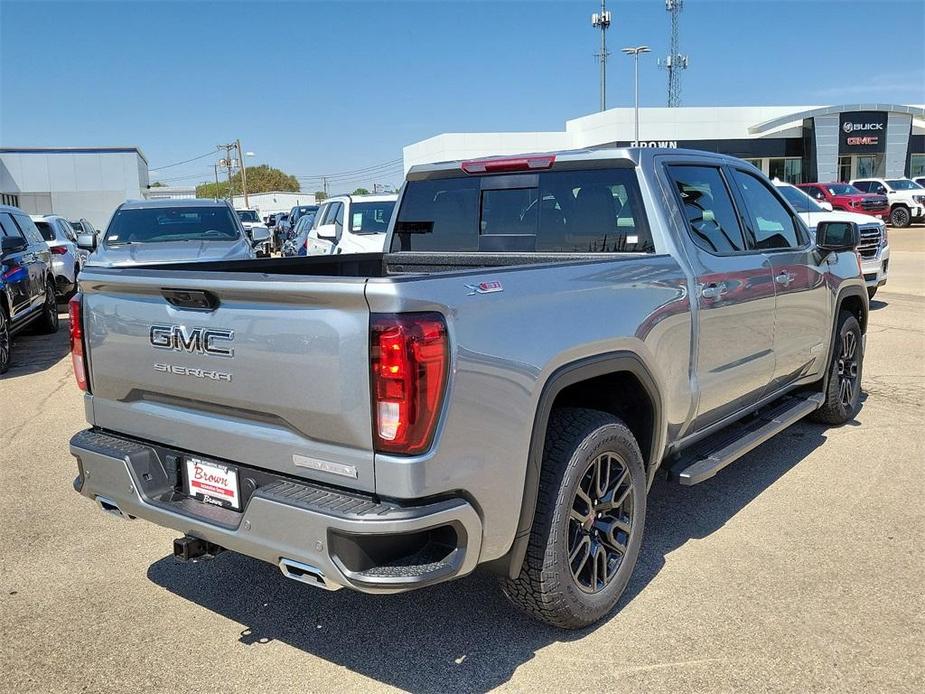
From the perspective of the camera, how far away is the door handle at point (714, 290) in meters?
4.07

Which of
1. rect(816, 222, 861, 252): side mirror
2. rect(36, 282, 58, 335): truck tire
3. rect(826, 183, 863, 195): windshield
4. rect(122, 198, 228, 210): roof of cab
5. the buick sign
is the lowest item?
rect(36, 282, 58, 335): truck tire

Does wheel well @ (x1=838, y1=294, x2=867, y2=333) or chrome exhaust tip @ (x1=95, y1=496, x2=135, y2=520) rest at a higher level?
wheel well @ (x1=838, y1=294, x2=867, y2=333)

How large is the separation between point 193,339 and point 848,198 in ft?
100

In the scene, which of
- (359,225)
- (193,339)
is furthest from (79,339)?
(359,225)

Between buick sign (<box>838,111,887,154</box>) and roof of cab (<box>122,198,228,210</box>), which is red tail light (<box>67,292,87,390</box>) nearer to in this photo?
roof of cab (<box>122,198,228,210</box>)

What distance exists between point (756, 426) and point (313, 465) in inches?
118

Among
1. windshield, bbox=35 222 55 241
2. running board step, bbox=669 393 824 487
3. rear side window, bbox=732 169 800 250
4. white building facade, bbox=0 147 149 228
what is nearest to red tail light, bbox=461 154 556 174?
rear side window, bbox=732 169 800 250

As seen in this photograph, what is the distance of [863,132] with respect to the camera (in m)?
44.9

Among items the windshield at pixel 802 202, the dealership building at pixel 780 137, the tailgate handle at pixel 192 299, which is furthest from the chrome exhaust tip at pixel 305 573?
the dealership building at pixel 780 137

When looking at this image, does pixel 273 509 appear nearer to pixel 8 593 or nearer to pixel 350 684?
pixel 350 684

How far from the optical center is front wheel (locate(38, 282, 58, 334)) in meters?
11.7

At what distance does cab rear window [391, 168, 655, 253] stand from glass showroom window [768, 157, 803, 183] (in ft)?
151

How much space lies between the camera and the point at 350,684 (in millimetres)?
3092

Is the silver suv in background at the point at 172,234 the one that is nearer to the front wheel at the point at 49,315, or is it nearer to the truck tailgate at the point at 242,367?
the front wheel at the point at 49,315
